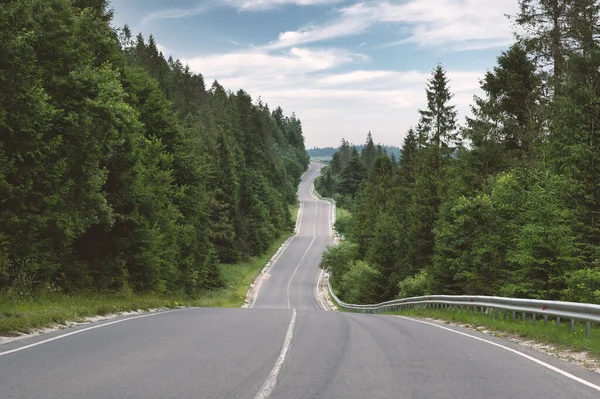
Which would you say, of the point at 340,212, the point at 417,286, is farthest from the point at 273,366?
the point at 340,212

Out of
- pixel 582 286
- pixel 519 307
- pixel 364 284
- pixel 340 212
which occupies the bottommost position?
pixel 364 284

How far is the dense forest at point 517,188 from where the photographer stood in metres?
17.7

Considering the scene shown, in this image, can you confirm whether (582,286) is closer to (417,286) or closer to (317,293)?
(417,286)

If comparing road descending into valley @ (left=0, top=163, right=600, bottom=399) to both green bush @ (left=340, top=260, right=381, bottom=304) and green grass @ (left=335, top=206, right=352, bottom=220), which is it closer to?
green bush @ (left=340, top=260, right=381, bottom=304)

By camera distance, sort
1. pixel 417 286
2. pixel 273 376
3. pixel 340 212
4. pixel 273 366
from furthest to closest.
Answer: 1. pixel 340 212
2. pixel 417 286
3. pixel 273 366
4. pixel 273 376

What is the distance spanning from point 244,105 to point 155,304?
8801 cm

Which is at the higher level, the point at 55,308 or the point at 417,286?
the point at 55,308

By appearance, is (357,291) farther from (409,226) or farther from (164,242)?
(164,242)

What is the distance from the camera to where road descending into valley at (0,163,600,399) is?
6.29 meters

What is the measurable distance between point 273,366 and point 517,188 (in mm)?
18435

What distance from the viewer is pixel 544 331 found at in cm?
1287

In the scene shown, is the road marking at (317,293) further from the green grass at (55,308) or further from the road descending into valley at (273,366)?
the road descending into valley at (273,366)

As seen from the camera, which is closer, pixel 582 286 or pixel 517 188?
pixel 582 286

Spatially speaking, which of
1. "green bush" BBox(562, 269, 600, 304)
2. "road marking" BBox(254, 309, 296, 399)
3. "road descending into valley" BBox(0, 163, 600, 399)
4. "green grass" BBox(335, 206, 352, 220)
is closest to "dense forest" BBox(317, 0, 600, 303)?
"green bush" BBox(562, 269, 600, 304)
